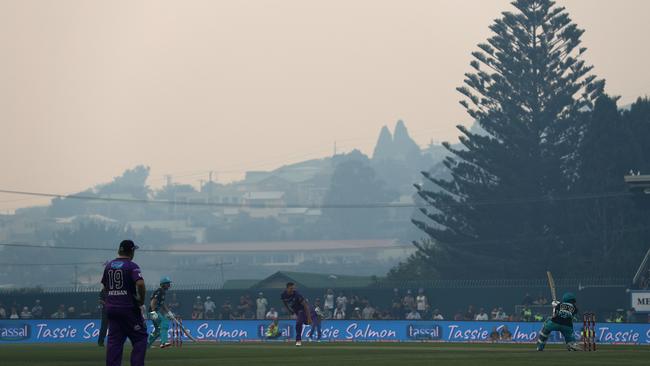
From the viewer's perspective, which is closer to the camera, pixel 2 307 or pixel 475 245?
pixel 2 307

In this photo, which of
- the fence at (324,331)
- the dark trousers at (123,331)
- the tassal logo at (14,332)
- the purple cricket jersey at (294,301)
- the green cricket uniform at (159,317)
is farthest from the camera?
the tassal logo at (14,332)

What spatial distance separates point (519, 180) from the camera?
10850cm

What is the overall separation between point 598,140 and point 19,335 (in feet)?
197

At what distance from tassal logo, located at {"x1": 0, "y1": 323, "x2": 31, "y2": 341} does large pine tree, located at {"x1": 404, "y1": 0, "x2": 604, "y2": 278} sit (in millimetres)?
56796

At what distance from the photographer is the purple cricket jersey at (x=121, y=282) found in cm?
2261

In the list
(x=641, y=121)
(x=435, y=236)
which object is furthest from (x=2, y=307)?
(x=641, y=121)

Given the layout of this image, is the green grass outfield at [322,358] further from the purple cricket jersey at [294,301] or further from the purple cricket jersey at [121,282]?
the purple cricket jersey at [294,301]

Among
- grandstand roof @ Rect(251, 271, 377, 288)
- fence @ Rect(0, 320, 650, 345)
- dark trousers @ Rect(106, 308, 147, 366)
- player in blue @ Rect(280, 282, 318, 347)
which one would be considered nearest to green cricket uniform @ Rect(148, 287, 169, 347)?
player in blue @ Rect(280, 282, 318, 347)

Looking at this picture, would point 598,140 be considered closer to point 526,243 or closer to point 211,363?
point 526,243

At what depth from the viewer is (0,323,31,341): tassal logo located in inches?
2140

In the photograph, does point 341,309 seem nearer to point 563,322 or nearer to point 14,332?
point 14,332

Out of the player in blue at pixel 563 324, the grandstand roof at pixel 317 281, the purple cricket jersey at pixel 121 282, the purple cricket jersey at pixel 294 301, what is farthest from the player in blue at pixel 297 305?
the grandstand roof at pixel 317 281

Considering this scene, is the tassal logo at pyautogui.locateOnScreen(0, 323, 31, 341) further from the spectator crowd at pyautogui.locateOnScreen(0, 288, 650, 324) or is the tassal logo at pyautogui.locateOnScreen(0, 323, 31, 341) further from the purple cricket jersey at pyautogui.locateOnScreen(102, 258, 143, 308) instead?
the purple cricket jersey at pyautogui.locateOnScreen(102, 258, 143, 308)

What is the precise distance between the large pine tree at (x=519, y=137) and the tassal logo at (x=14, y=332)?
5680 cm
